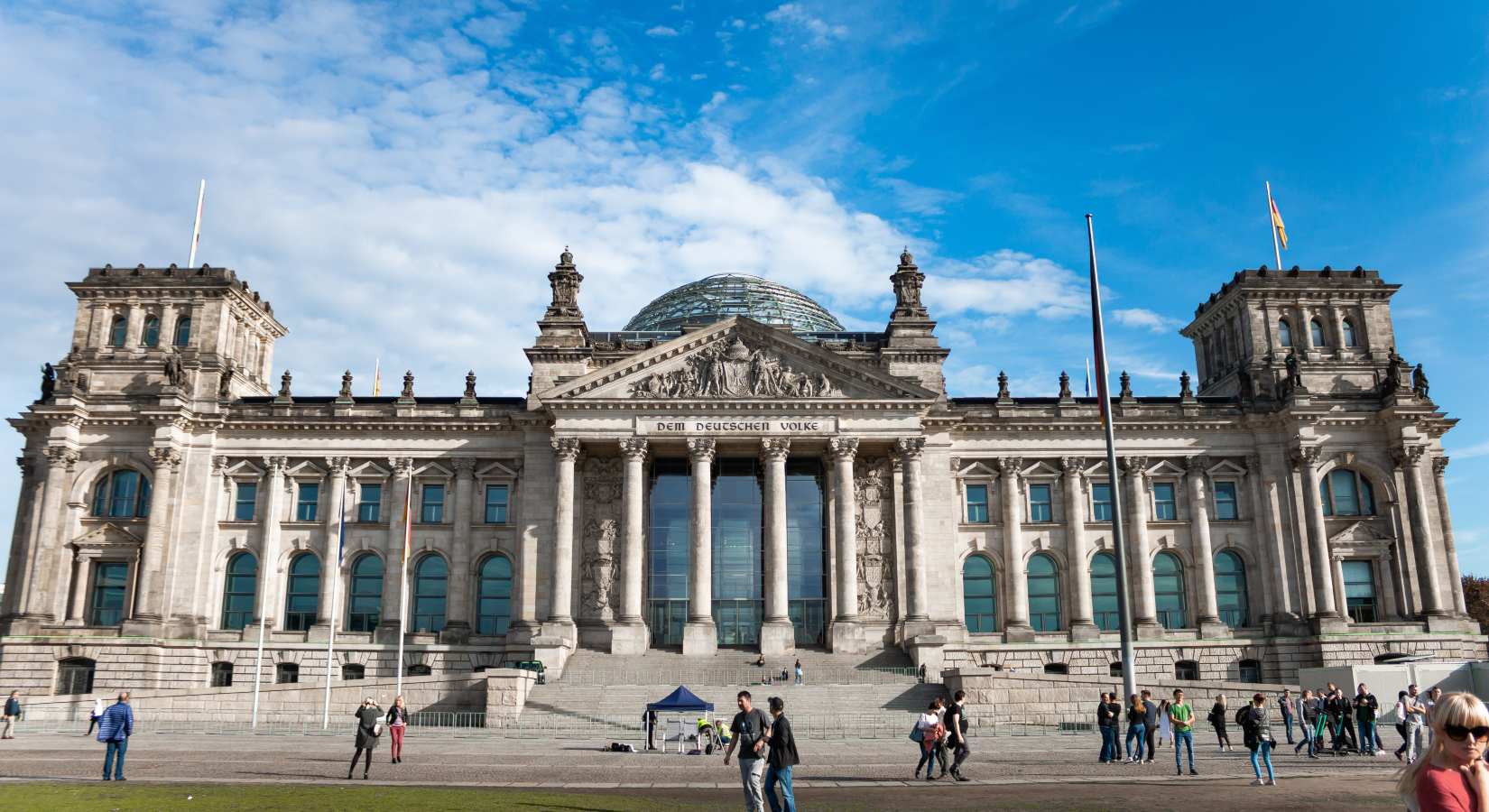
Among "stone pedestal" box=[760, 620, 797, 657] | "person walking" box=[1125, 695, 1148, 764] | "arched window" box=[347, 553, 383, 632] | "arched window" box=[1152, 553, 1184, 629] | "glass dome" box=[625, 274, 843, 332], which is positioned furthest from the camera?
"glass dome" box=[625, 274, 843, 332]

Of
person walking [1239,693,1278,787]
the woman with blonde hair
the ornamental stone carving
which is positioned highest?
the ornamental stone carving

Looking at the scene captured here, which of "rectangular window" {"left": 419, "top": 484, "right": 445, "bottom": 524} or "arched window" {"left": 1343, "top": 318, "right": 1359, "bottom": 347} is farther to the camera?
"arched window" {"left": 1343, "top": 318, "right": 1359, "bottom": 347}

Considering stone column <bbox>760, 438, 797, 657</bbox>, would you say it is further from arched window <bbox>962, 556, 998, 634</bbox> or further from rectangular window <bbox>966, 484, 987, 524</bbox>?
rectangular window <bbox>966, 484, 987, 524</bbox>

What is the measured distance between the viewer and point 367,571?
203 ft

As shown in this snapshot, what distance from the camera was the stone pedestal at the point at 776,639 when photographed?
54.8 meters

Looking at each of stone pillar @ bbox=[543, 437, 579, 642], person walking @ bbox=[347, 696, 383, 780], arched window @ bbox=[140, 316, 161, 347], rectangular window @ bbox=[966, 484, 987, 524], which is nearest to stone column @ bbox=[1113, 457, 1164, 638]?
rectangular window @ bbox=[966, 484, 987, 524]

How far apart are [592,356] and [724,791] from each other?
4250cm

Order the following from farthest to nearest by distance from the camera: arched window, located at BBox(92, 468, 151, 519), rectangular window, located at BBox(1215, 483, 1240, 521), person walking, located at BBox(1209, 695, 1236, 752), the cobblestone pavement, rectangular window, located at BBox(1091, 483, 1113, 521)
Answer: rectangular window, located at BBox(1091, 483, 1113, 521) < rectangular window, located at BBox(1215, 483, 1240, 521) < arched window, located at BBox(92, 468, 151, 519) < person walking, located at BBox(1209, 695, 1236, 752) < the cobblestone pavement

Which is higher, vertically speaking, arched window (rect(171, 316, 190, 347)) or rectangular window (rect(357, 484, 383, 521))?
arched window (rect(171, 316, 190, 347))

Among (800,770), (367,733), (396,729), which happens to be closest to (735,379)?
(396,729)

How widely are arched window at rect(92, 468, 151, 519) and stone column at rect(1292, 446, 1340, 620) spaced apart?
63.2 metres

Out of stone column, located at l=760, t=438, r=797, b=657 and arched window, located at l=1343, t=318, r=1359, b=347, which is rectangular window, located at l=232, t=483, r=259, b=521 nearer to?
stone column, located at l=760, t=438, r=797, b=657

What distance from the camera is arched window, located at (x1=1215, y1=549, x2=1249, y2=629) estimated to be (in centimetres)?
6197

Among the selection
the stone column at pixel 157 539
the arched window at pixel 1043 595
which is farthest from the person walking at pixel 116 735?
the arched window at pixel 1043 595
